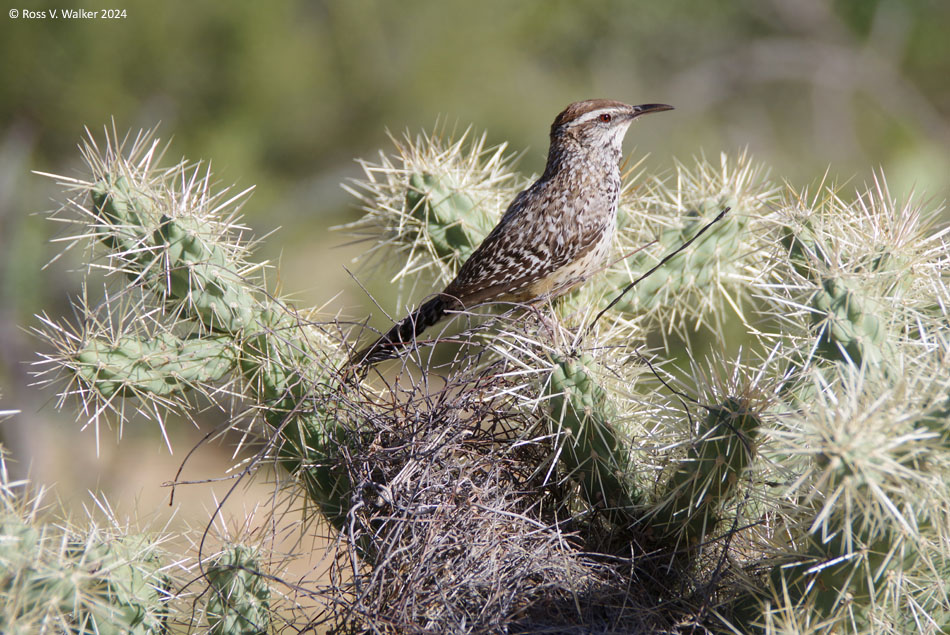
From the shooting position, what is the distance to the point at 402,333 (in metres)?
2.33

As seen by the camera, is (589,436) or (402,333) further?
(402,333)

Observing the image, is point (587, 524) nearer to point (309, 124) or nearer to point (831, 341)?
point (831, 341)

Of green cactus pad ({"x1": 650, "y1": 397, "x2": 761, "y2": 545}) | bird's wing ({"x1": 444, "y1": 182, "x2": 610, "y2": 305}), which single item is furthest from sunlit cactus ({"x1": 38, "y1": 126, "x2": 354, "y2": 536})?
green cactus pad ({"x1": 650, "y1": 397, "x2": 761, "y2": 545})

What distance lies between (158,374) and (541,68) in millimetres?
9059

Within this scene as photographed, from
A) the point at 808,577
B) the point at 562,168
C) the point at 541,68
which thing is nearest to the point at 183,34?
the point at 541,68

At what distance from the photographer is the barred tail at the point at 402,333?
1.98 metres

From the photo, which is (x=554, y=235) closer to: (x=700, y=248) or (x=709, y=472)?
(x=700, y=248)

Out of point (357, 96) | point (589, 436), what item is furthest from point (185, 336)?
point (357, 96)

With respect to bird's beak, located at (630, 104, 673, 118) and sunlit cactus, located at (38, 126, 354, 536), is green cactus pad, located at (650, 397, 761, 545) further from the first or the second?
bird's beak, located at (630, 104, 673, 118)

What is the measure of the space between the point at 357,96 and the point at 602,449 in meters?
7.64

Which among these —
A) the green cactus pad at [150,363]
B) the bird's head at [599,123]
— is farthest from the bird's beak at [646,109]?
the green cactus pad at [150,363]

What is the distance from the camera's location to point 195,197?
193 centimetres

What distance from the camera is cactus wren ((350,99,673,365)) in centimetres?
243

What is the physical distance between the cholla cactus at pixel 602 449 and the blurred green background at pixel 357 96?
3441 mm
